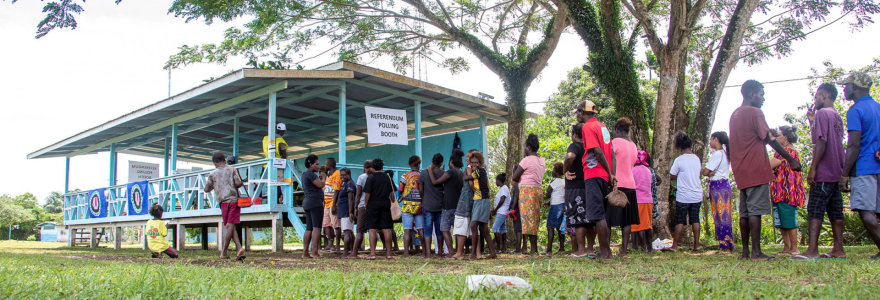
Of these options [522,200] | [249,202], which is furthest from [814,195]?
[249,202]

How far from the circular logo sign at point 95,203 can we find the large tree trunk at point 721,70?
45.2 feet

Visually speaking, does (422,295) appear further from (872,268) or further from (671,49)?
(671,49)

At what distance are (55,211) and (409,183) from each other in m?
97.9

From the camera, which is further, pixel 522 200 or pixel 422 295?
pixel 522 200

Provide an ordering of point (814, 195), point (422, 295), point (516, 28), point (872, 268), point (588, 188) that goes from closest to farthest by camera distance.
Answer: point (422, 295)
point (872, 268)
point (814, 195)
point (588, 188)
point (516, 28)

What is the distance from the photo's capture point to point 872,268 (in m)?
4.22

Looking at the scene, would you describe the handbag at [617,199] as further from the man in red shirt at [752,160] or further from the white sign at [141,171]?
the white sign at [141,171]

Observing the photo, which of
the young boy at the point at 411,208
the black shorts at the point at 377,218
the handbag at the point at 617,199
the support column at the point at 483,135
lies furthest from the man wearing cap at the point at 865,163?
the support column at the point at 483,135

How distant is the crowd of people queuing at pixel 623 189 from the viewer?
210 inches

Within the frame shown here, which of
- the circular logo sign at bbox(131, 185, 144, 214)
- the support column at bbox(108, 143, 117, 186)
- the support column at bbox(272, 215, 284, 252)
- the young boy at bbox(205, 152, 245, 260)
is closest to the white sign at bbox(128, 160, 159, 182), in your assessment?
the support column at bbox(108, 143, 117, 186)

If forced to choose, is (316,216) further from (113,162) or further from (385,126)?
(113,162)

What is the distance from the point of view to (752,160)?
5.34 meters

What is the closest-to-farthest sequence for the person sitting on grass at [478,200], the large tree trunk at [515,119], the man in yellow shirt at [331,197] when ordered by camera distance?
the person sitting on grass at [478,200], the man in yellow shirt at [331,197], the large tree trunk at [515,119]

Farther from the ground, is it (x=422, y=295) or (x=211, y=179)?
(x=211, y=179)
